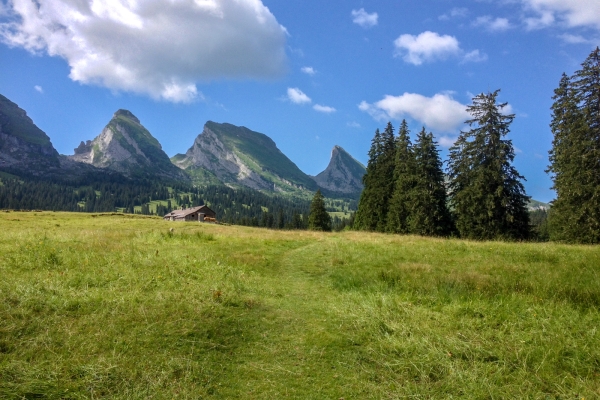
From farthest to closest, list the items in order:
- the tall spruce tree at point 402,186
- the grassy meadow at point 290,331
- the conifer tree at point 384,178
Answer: the conifer tree at point 384,178, the tall spruce tree at point 402,186, the grassy meadow at point 290,331

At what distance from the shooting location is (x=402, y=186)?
41.4 meters

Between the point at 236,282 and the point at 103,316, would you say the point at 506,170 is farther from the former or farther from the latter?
the point at 103,316

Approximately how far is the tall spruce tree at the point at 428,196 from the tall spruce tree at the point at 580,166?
10.1 metres

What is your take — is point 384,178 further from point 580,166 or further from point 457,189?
point 580,166

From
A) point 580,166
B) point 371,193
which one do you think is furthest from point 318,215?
point 580,166

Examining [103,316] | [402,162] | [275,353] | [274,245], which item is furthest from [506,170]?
[103,316]

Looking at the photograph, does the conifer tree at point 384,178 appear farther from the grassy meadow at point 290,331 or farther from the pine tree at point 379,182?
the grassy meadow at point 290,331

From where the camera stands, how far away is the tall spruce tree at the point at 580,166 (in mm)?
25766

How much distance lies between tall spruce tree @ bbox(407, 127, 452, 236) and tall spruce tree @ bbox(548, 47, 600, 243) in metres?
10.1

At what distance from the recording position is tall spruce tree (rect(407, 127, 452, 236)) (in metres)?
37.2

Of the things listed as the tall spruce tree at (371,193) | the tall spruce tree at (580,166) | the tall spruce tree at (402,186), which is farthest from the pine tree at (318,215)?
the tall spruce tree at (580,166)

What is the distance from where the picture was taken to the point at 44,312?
743cm

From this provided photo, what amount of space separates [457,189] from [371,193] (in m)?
15.5

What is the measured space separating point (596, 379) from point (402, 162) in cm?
3913
